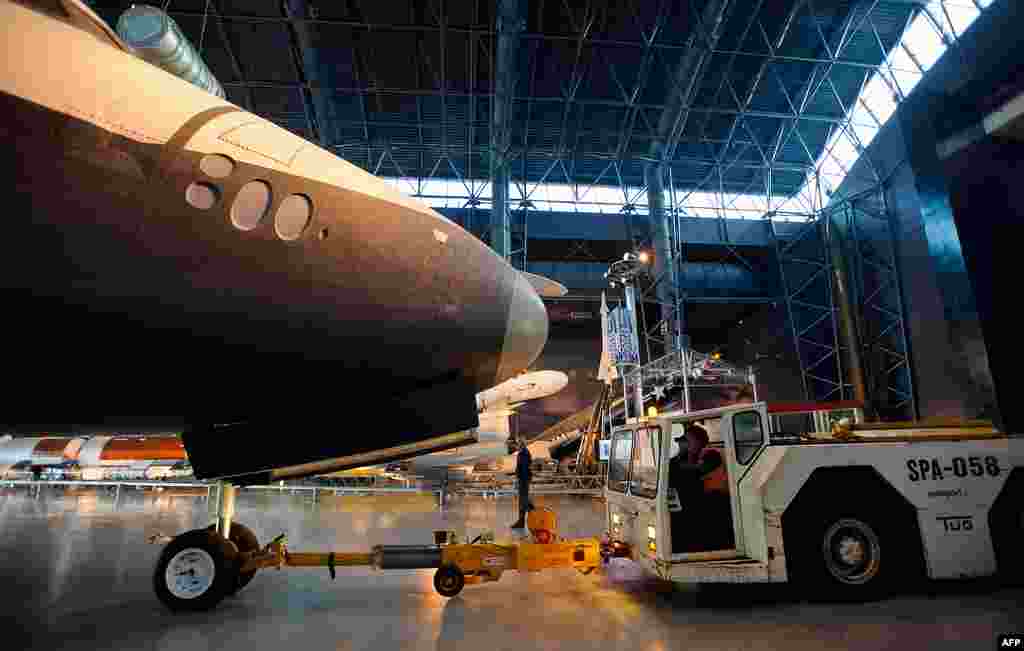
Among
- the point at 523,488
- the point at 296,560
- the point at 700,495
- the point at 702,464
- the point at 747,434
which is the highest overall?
the point at 747,434

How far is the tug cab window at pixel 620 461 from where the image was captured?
5652 millimetres

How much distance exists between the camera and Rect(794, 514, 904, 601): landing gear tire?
4.49m

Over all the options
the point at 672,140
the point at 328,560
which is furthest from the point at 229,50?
the point at 328,560

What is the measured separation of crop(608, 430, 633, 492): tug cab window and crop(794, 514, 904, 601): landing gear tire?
1775 millimetres

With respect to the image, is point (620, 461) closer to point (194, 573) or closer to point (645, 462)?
point (645, 462)

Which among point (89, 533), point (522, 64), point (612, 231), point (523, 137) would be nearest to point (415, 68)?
point (522, 64)

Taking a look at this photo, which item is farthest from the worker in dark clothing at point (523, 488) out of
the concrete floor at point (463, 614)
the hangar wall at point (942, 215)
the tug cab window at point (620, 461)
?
the hangar wall at point (942, 215)

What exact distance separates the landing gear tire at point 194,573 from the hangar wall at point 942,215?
12.8m

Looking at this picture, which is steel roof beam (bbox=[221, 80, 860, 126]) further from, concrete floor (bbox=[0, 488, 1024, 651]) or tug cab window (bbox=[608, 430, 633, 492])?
concrete floor (bbox=[0, 488, 1024, 651])

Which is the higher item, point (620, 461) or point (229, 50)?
point (229, 50)

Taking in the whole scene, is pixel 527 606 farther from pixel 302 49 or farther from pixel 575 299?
pixel 575 299

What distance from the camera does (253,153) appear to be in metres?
2.30

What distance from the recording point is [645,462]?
5258mm

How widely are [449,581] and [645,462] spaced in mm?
2294
